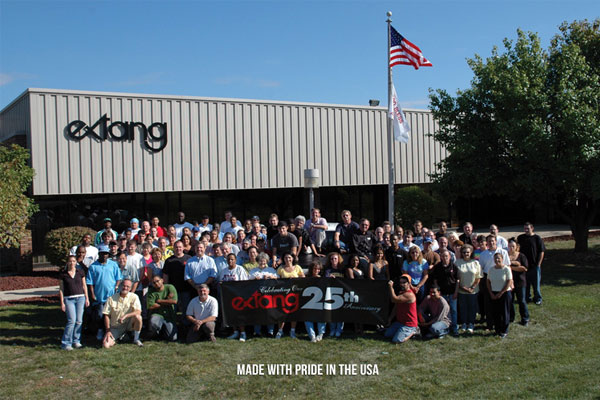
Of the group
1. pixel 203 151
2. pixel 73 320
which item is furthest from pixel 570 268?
pixel 73 320

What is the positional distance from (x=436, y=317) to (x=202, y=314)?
3.85m

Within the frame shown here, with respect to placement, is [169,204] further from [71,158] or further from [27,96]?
[27,96]

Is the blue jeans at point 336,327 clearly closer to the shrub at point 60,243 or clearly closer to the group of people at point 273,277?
the group of people at point 273,277

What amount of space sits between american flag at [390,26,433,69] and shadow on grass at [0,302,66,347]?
34.3 feet

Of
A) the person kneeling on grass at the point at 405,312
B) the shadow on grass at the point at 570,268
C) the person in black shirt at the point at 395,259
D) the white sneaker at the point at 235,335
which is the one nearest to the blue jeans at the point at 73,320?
the white sneaker at the point at 235,335

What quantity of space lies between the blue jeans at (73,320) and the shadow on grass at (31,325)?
41 centimetres

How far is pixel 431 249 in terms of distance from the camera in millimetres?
9633

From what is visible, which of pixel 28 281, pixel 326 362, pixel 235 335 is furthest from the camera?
pixel 28 281

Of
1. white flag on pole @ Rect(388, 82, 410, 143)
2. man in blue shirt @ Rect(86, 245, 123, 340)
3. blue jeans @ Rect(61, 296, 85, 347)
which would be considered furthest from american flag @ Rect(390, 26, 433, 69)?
blue jeans @ Rect(61, 296, 85, 347)

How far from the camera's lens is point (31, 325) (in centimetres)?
1001

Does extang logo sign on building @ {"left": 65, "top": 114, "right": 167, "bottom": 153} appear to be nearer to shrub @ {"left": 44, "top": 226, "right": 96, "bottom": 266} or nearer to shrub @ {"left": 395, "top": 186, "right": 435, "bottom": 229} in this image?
shrub @ {"left": 44, "top": 226, "right": 96, "bottom": 266}

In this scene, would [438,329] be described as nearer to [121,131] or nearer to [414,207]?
[414,207]

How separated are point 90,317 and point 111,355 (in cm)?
144

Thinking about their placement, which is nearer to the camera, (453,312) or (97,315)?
(453,312)
